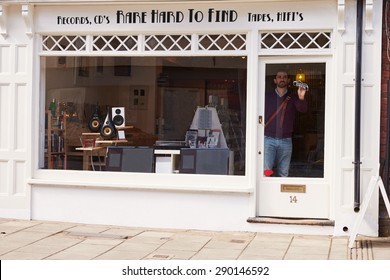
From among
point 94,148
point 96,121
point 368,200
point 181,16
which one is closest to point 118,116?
point 96,121

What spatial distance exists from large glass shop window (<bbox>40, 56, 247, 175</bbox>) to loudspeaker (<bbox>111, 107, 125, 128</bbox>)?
0.6 inches

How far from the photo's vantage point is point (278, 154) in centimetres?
925

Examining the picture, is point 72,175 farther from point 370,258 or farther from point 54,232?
point 370,258

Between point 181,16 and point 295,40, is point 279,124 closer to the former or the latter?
point 295,40

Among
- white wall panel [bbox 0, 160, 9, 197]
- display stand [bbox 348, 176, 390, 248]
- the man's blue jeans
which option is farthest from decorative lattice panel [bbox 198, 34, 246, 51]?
white wall panel [bbox 0, 160, 9, 197]

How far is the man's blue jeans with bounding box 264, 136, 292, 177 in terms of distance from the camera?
923 centimetres

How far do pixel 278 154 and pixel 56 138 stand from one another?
3392mm

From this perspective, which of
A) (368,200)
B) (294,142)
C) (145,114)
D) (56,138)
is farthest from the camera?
(56,138)

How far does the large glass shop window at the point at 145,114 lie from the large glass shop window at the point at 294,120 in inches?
15.4

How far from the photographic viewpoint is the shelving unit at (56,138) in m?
9.98

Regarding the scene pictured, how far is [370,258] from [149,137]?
370 cm

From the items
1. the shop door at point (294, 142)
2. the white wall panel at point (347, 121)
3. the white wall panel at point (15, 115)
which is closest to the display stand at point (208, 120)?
the shop door at point (294, 142)

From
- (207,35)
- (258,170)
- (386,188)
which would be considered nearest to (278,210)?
(258,170)

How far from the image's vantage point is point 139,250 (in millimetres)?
7938
